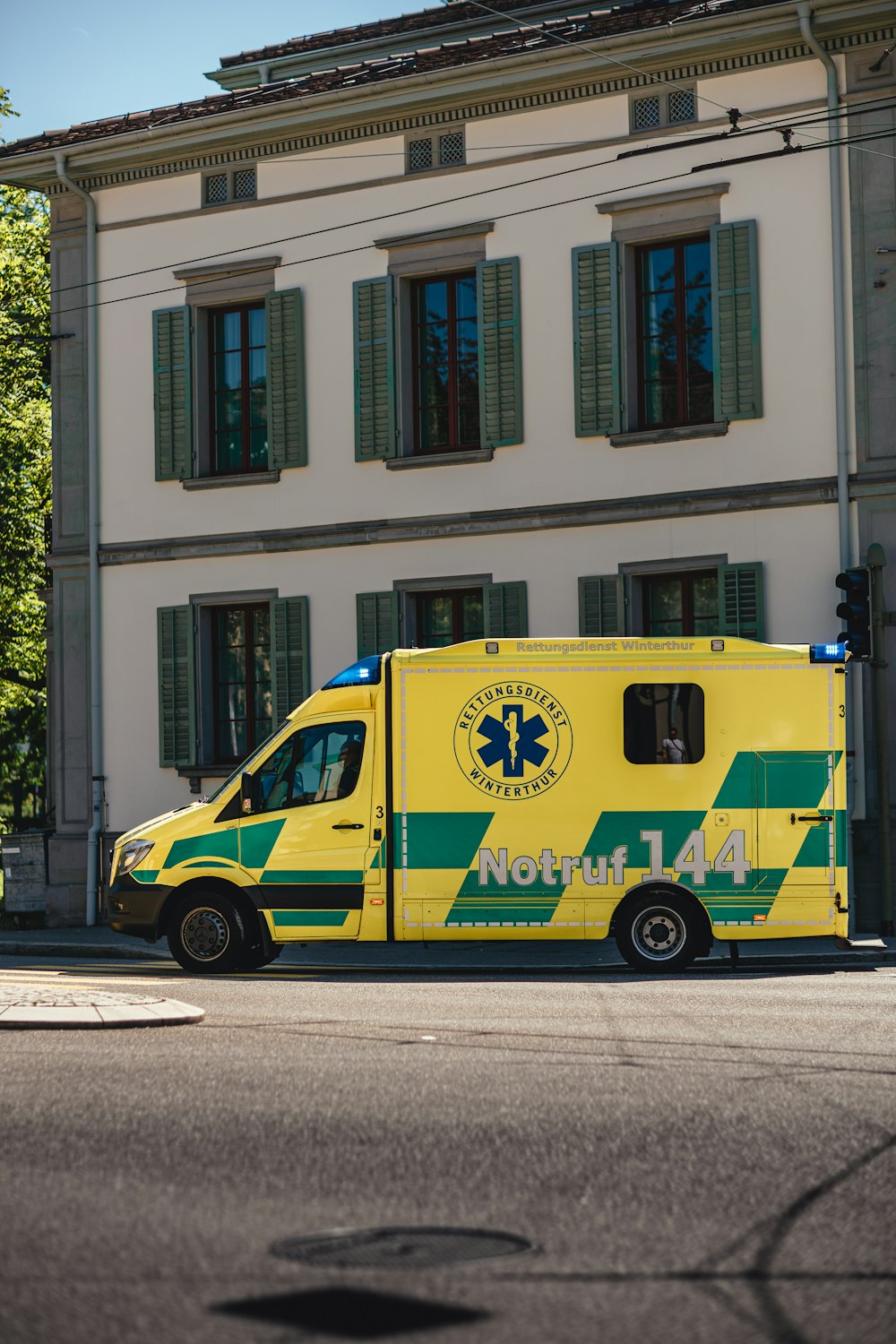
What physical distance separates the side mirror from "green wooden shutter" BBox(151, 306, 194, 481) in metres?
8.48

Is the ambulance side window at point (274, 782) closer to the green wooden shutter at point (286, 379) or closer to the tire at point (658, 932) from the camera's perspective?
the tire at point (658, 932)

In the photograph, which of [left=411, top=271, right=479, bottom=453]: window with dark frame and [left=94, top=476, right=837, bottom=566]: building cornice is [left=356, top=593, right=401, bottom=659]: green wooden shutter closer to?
[left=94, top=476, right=837, bottom=566]: building cornice

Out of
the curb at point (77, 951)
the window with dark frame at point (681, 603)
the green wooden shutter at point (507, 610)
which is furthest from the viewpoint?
the green wooden shutter at point (507, 610)

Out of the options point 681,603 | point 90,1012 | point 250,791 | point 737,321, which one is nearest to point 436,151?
point 737,321

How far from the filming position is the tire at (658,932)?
587 inches

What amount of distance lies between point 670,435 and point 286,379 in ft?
16.4

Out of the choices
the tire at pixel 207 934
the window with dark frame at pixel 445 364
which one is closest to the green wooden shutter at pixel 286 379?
the window with dark frame at pixel 445 364

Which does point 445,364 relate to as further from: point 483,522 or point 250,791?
point 250,791

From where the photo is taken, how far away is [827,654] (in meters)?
14.9

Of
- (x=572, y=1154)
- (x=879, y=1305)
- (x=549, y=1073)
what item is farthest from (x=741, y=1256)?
(x=549, y=1073)

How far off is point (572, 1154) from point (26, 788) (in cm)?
5046

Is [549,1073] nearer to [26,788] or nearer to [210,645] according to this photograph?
[210,645]

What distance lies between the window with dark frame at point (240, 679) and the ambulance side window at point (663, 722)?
27.9ft

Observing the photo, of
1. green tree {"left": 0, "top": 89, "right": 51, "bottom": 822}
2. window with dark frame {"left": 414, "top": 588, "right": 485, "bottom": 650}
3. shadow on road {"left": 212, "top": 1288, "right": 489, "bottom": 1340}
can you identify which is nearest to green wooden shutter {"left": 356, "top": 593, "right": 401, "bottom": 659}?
window with dark frame {"left": 414, "top": 588, "right": 485, "bottom": 650}
